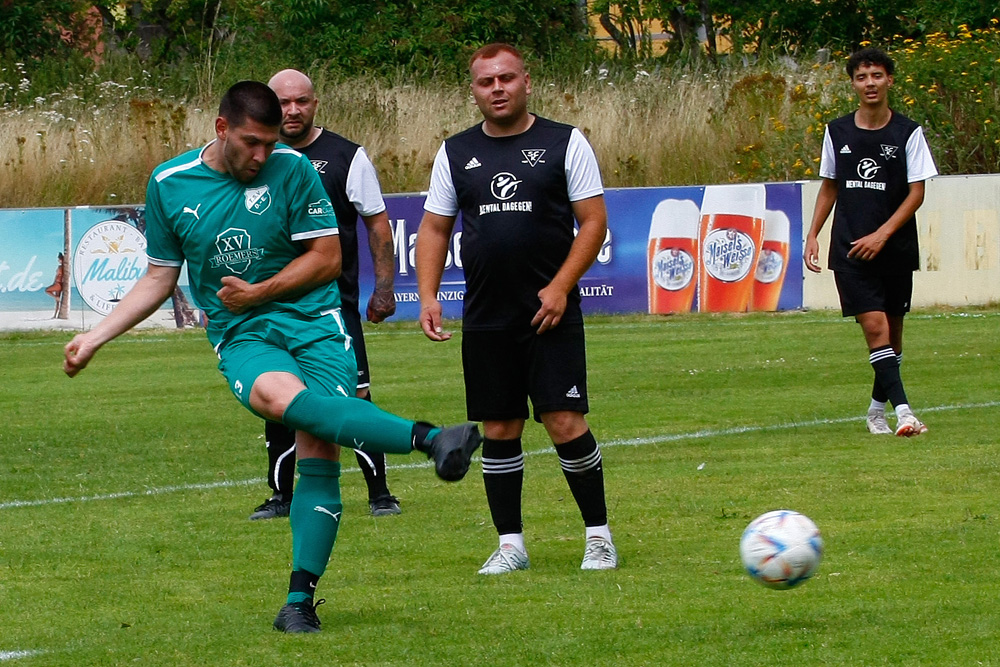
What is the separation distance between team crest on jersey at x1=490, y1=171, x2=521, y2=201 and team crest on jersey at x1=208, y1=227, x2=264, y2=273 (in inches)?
42.4

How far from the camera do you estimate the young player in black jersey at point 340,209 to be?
26.6ft

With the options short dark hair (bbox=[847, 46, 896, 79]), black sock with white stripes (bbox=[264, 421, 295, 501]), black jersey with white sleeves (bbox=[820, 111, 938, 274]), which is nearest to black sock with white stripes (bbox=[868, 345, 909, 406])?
black jersey with white sleeves (bbox=[820, 111, 938, 274])

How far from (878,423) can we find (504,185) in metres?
4.63

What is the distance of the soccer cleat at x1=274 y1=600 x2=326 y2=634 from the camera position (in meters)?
5.46

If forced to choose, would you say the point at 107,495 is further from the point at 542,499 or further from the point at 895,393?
the point at 895,393

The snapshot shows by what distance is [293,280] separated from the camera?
5.73m

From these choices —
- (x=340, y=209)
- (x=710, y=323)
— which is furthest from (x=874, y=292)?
(x=710, y=323)

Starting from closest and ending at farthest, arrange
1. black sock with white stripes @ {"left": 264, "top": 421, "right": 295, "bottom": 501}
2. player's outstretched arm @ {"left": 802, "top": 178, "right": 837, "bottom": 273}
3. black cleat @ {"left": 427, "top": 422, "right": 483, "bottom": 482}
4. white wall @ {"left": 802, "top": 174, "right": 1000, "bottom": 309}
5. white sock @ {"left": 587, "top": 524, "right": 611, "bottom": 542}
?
black cleat @ {"left": 427, "top": 422, "right": 483, "bottom": 482}
white sock @ {"left": 587, "top": 524, "right": 611, "bottom": 542}
black sock with white stripes @ {"left": 264, "top": 421, "right": 295, "bottom": 501}
player's outstretched arm @ {"left": 802, "top": 178, "right": 837, "bottom": 273}
white wall @ {"left": 802, "top": 174, "right": 1000, "bottom": 309}

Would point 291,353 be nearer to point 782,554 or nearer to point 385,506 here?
point 782,554

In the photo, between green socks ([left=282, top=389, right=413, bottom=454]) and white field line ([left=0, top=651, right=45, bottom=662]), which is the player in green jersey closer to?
green socks ([left=282, top=389, right=413, bottom=454])

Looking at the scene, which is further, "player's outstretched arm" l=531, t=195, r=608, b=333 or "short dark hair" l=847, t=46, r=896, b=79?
"short dark hair" l=847, t=46, r=896, b=79

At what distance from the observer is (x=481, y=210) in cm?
652

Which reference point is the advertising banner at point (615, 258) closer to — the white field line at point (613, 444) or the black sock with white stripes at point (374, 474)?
the white field line at point (613, 444)

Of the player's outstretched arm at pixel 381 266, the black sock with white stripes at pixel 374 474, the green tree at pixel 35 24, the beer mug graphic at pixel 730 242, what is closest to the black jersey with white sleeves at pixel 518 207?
the player's outstretched arm at pixel 381 266
